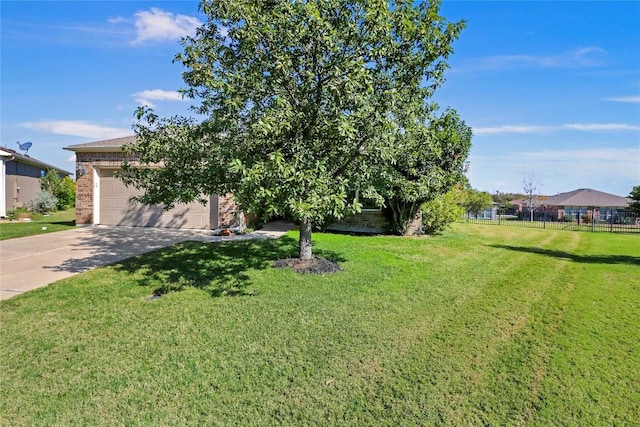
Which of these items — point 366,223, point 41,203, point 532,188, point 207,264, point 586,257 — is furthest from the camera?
point 532,188

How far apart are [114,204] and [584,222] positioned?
37.1m

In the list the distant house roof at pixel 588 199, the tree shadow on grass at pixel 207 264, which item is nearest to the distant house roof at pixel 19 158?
the tree shadow on grass at pixel 207 264

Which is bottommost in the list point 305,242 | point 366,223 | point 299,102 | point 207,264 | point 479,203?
point 207,264

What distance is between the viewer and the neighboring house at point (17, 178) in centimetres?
2022

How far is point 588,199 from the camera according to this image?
45.3 meters

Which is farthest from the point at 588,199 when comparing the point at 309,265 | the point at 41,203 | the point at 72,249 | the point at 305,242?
the point at 41,203

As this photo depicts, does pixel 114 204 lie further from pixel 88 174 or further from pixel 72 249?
pixel 72 249

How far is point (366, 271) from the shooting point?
7.86m

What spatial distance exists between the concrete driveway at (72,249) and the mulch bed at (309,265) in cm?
416

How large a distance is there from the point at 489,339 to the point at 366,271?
11.7 ft

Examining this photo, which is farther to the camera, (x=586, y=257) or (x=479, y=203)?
(x=479, y=203)

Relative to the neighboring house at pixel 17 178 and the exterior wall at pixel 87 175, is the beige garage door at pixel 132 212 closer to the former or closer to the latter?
the exterior wall at pixel 87 175

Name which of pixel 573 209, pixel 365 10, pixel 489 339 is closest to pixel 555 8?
pixel 365 10

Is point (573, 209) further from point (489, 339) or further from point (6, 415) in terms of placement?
point (6, 415)
